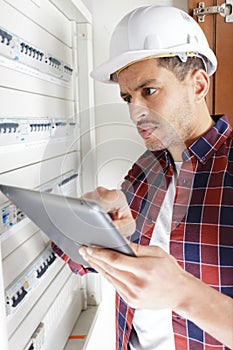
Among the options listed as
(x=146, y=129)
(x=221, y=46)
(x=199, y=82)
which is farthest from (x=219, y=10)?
(x=146, y=129)

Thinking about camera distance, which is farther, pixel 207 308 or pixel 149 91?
pixel 149 91

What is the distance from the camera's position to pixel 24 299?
110 cm

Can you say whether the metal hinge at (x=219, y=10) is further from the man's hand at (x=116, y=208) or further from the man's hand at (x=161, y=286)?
the man's hand at (x=161, y=286)

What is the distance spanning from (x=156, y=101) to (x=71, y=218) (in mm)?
450

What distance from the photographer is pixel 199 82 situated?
1016 mm

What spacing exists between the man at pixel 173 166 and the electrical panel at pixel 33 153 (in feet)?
0.70

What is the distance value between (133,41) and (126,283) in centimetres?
66

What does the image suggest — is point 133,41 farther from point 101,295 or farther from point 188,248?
point 101,295

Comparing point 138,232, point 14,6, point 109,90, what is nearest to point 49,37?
point 14,6

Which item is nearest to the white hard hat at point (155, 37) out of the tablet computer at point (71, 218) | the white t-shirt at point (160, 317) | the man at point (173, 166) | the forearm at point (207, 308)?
the man at point (173, 166)

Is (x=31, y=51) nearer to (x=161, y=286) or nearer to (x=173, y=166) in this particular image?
(x=173, y=166)

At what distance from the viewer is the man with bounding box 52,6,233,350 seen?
91cm

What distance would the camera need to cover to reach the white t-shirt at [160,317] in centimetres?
101

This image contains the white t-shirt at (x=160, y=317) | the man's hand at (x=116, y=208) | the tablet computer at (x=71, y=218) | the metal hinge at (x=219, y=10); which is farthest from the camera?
the metal hinge at (x=219, y=10)
